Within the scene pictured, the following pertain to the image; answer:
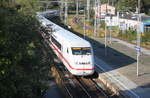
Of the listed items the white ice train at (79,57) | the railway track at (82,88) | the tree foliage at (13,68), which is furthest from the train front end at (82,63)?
the tree foliage at (13,68)

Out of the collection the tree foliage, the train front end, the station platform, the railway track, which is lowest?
the railway track

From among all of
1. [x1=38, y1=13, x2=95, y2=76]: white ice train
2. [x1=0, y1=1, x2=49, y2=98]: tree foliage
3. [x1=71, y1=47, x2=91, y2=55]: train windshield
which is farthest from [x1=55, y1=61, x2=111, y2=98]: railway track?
[x1=0, y1=1, x2=49, y2=98]: tree foliage

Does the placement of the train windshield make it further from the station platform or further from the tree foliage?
the tree foliage

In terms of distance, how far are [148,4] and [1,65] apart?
85145 millimetres

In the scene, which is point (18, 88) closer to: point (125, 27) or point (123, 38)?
point (123, 38)

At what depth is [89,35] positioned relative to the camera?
2062 inches

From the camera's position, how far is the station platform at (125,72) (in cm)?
1830

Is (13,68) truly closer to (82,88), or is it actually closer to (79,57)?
(82,88)

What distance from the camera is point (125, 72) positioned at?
76.3 feet

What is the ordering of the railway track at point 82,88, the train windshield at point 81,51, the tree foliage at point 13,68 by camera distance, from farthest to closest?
the train windshield at point 81,51 < the railway track at point 82,88 < the tree foliage at point 13,68

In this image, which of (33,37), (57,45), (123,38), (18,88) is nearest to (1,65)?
(18,88)

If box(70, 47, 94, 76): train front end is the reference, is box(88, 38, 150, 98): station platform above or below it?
below

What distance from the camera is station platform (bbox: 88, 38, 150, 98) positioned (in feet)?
60.0

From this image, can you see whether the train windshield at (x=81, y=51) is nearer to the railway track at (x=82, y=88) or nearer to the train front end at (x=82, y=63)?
the train front end at (x=82, y=63)
